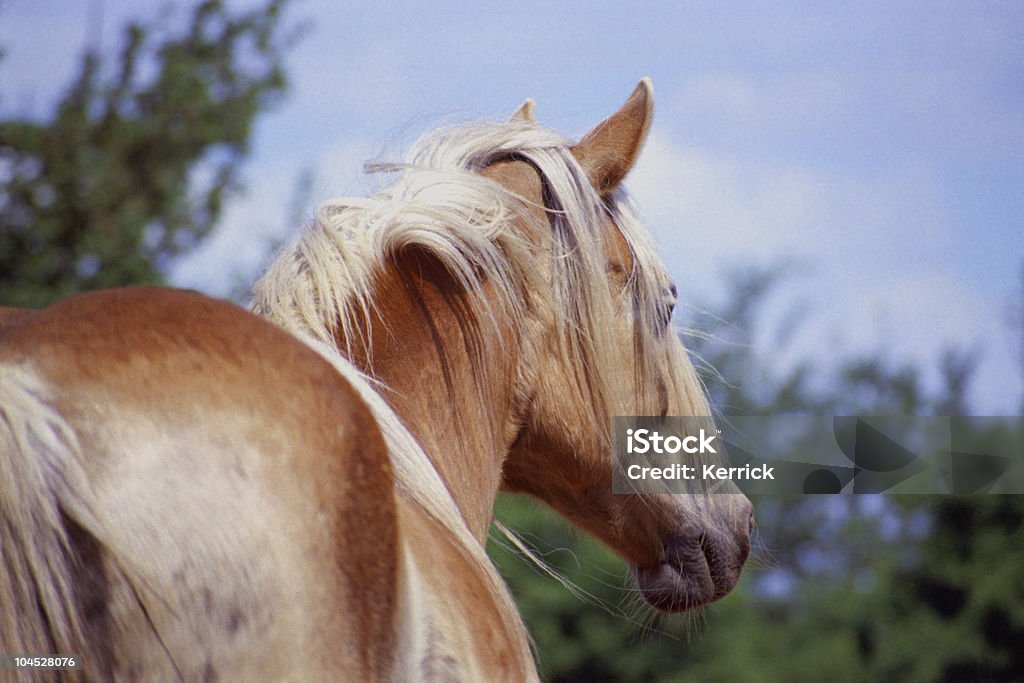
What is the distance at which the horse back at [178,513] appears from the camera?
43.3 inches

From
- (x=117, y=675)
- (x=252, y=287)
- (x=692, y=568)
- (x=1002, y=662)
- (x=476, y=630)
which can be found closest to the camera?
(x=117, y=675)

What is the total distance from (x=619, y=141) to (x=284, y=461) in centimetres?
126

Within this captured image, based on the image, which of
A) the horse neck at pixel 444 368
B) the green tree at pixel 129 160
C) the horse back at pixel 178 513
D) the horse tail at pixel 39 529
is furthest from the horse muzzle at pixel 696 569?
the green tree at pixel 129 160

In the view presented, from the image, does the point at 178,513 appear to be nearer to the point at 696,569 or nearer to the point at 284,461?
the point at 284,461

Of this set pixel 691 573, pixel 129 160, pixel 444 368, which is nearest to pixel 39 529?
pixel 444 368

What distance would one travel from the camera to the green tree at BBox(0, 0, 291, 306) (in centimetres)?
916

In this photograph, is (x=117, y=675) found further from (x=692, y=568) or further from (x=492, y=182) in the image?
(x=692, y=568)

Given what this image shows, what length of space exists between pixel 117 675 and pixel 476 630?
477 millimetres

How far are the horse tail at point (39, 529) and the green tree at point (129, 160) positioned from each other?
27.1 feet

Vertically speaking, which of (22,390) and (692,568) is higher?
(22,390)

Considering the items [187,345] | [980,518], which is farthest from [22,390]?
[980,518]

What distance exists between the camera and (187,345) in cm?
121

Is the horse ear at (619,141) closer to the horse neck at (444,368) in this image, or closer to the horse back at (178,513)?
the horse neck at (444,368)

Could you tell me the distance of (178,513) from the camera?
1113mm
